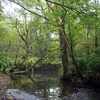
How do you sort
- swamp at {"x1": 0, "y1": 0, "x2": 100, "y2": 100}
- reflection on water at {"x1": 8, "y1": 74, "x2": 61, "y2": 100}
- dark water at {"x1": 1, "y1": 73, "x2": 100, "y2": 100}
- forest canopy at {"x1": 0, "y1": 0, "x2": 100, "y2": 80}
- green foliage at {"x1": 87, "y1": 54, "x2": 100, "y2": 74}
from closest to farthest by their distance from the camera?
forest canopy at {"x1": 0, "y1": 0, "x2": 100, "y2": 80} → swamp at {"x1": 0, "y1": 0, "x2": 100, "y2": 100} → dark water at {"x1": 1, "y1": 73, "x2": 100, "y2": 100} → reflection on water at {"x1": 8, "y1": 74, "x2": 61, "y2": 100} → green foliage at {"x1": 87, "y1": 54, "x2": 100, "y2": 74}

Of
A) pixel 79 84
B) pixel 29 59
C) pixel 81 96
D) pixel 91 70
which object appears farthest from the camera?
pixel 29 59

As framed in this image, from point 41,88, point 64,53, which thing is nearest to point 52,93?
point 41,88

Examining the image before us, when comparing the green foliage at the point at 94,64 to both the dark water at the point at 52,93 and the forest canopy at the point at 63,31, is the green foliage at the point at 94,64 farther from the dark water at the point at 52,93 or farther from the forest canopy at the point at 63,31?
the dark water at the point at 52,93

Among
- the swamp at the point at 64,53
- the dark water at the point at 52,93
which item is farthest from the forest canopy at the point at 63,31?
the dark water at the point at 52,93

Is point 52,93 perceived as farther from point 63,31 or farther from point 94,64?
point 63,31

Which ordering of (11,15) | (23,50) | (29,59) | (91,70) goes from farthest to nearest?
(23,50), (29,59), (11,15), (91,70)

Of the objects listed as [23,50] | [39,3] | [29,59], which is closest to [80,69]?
[39,3]

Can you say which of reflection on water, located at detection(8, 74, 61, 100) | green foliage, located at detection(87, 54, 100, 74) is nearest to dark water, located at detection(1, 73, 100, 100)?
reflection on water, located at detection(8, 74, 61, 100)

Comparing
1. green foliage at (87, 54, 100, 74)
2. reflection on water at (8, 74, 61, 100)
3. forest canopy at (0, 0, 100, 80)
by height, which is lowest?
reflection on water at (8, 74, 61, 100)

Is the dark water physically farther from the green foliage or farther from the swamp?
the green foliage

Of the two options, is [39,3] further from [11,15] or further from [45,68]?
[45,68]

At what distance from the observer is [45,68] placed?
3775 cm

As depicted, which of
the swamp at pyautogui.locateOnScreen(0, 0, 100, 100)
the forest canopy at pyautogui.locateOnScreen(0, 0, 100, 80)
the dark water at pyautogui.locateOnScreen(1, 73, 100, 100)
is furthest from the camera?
the dark water at pyautogui.locateOnScreen(1, 73, 100, 100)

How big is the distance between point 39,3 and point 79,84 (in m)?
11.8
